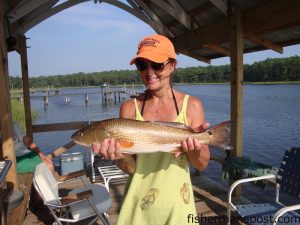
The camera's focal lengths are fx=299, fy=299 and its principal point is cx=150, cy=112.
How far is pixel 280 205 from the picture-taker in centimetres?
412

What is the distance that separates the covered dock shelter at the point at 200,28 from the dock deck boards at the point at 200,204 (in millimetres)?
1055

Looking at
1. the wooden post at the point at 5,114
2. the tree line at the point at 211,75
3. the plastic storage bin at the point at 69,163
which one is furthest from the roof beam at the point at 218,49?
the tree line at the point at 211,75

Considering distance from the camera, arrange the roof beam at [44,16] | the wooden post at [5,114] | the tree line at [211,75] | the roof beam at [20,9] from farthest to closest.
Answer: the tree line at [211,75]
the roof beam at [44,16]
the roof beam at [20,9]
the wooden post at [5,114]

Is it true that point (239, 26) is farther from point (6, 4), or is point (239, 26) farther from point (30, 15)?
point (30, 15)

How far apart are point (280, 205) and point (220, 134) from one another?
262 cm

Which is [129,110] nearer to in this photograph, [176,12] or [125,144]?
[125,144]

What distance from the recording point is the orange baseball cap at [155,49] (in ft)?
6.31

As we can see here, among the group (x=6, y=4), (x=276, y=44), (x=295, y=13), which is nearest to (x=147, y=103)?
(x=295, y=13)

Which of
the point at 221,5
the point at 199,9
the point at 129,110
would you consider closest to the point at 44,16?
the point at 199,9

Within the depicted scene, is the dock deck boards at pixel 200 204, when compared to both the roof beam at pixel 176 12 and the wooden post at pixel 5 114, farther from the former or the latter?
the roof beam at pixel 176 12

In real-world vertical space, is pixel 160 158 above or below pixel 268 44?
below

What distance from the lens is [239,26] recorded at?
5105 millimetres

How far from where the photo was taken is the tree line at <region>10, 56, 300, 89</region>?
9356 centimetres

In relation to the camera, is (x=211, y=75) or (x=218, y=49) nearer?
(x=218, y=49)
